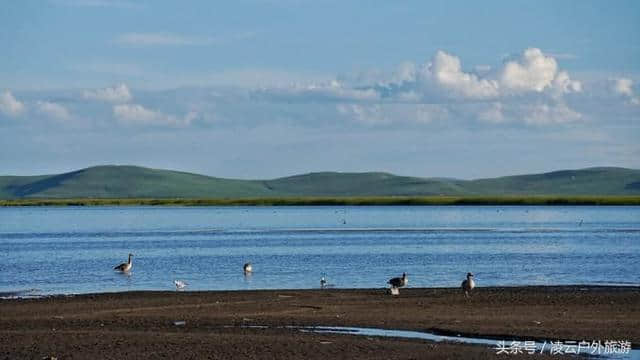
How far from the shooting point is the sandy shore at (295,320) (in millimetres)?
21875

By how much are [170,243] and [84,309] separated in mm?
41428

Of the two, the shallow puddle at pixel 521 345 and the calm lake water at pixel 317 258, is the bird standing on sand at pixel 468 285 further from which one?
the shallow puddle at pixel 521 345

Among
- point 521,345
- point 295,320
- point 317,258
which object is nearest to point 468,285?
point 295,320

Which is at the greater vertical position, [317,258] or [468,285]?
[317,258]

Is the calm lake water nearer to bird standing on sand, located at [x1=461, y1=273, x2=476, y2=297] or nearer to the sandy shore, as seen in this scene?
bird standing on sand, located at [x1=461, y1=273, x2=476, y2=297]

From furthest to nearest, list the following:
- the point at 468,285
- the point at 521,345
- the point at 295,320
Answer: the point at 468,285
the point at 295,320
the point at 521,345

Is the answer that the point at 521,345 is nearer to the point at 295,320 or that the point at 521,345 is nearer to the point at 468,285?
the point at 295,320

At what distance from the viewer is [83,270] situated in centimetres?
4712

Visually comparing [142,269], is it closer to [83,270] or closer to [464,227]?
[83,270]

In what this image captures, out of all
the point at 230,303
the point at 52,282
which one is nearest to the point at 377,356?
the point at 230,303

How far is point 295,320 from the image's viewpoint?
87.0ft

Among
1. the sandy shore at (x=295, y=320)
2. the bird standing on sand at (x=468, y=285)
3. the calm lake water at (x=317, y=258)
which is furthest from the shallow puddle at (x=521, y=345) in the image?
the calm lake water at (x=317, y=258)

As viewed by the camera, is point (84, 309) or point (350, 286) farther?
point (350, 286)

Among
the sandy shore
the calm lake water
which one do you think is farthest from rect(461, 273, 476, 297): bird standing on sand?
the calm lake water
